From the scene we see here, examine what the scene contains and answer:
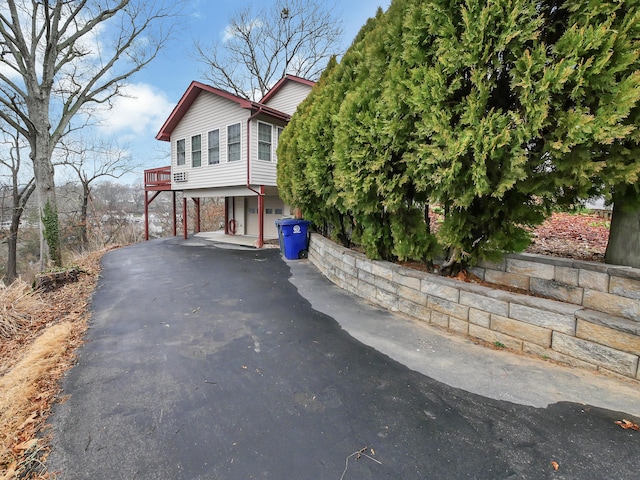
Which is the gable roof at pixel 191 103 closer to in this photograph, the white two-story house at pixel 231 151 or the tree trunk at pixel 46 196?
the white two-story house at pixel 231 151

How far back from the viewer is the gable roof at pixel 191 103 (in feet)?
32.2

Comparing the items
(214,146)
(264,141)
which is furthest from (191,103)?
(264,141)

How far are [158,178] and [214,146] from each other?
468cm

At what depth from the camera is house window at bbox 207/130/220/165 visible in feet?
37.3

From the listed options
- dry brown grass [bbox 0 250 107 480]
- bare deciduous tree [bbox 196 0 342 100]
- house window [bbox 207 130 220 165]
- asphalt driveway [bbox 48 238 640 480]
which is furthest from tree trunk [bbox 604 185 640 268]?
bare deciduous tree [bbox 196 0 342 100]

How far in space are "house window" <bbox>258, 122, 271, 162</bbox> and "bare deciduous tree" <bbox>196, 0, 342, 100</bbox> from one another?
1150cm

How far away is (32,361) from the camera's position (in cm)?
291

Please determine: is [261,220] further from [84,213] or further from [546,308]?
[84,213]

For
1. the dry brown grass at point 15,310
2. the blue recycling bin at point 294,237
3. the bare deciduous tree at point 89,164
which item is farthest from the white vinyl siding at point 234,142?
the bare deciduous tree at point 89,164

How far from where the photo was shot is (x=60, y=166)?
18031 mm

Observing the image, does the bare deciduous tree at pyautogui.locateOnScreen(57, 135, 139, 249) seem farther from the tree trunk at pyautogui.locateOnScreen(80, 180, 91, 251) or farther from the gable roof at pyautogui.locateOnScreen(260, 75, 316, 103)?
the gable roof at pyautogui.locateOnScreen(260, 75, 316, 103)

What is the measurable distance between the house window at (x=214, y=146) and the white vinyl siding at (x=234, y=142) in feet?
2.16

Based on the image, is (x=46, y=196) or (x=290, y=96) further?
(x=290, y=96)

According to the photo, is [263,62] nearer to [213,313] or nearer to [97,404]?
[213,313]
